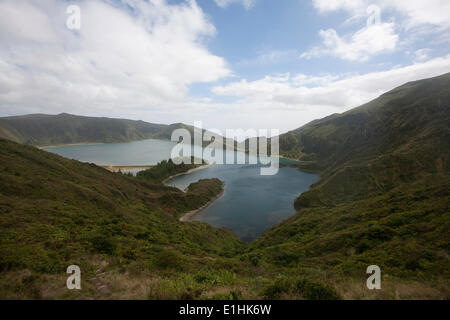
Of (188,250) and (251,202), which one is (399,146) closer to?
(251,202)

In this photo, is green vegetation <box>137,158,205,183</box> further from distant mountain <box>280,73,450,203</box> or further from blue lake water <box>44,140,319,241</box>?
distant mountain <box>280,73,450,203</box>

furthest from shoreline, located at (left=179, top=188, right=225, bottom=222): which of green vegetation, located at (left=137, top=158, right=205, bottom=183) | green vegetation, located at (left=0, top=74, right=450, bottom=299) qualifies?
green vegetation, located at (left=137, top=158, right=205, bottom=183)

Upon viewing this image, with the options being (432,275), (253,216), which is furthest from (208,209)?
(432,275)

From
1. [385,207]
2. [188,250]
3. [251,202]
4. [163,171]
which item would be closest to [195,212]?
[251,202]

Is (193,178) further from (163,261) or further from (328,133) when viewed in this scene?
(328,133)

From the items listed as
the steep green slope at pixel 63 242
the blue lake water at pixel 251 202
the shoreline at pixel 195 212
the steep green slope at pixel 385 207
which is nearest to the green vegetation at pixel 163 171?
the blue lake water at pixel 251 202

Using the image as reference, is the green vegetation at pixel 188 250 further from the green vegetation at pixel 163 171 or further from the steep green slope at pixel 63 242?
the green vegetation at pixel 163 171

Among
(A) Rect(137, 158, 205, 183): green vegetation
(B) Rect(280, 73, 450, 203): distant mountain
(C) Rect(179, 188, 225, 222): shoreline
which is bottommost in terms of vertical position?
(C) Rect(179, 188, 225, 222): shoreline

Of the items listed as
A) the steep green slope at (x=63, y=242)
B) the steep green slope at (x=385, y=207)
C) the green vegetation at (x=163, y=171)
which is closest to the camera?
the steep green slope at (x=63, y=242)

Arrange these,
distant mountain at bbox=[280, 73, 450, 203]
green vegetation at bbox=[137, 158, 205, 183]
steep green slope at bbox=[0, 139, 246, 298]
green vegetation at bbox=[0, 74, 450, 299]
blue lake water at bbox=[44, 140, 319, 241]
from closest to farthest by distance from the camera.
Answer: green vegetation at bbox=[0, 74, 450, 299]
steep green slope at bbox=[0, 139, 246, 298]
blue lake water at bbox=[44, 140, 319, 241]
distant mountain at bbox=[280, 73, 450, 203]
green vegetation at bbox=[137, 158, 205, 183]
